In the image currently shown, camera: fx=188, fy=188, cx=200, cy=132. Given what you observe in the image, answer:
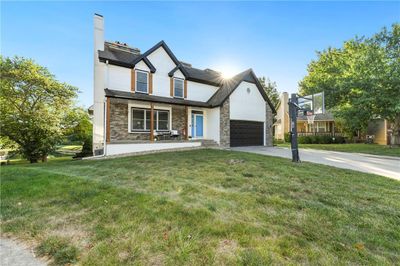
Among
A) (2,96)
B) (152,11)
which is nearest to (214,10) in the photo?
(152,11)

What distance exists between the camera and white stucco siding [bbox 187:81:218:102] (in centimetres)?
1587

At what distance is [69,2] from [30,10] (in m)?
1.81

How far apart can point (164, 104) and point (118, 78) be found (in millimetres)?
3505

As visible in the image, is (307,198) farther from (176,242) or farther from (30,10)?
(30,10)

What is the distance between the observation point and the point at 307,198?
13.7 ft

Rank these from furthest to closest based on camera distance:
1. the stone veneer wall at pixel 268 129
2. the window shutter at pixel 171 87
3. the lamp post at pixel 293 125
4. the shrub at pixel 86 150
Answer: the stone veneer wall at pixel 268 129 < the shrub at pixel 86 150 < the window shutter at pixel 171 87 < the lamp post at pixel 293 125

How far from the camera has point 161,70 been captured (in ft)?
47.4

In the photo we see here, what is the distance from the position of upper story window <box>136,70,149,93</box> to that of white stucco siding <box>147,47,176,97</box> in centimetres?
59

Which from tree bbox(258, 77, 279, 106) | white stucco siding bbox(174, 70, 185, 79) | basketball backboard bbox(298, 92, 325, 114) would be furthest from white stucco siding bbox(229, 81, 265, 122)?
tree bbox(258, 77, 279, 106)

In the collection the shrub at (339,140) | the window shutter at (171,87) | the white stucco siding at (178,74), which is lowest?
the shrub at (339,140)

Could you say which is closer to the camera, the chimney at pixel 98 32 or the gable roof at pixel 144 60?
the gable roof at pixel 144 60

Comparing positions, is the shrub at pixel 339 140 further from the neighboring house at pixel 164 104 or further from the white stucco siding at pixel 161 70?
the white stucco siding at pixel 161 70

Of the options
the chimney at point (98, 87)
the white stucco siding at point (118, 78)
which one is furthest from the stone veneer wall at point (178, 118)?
the chimney at point (98, 87)

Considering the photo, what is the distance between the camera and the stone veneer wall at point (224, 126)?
14851 millimetres
